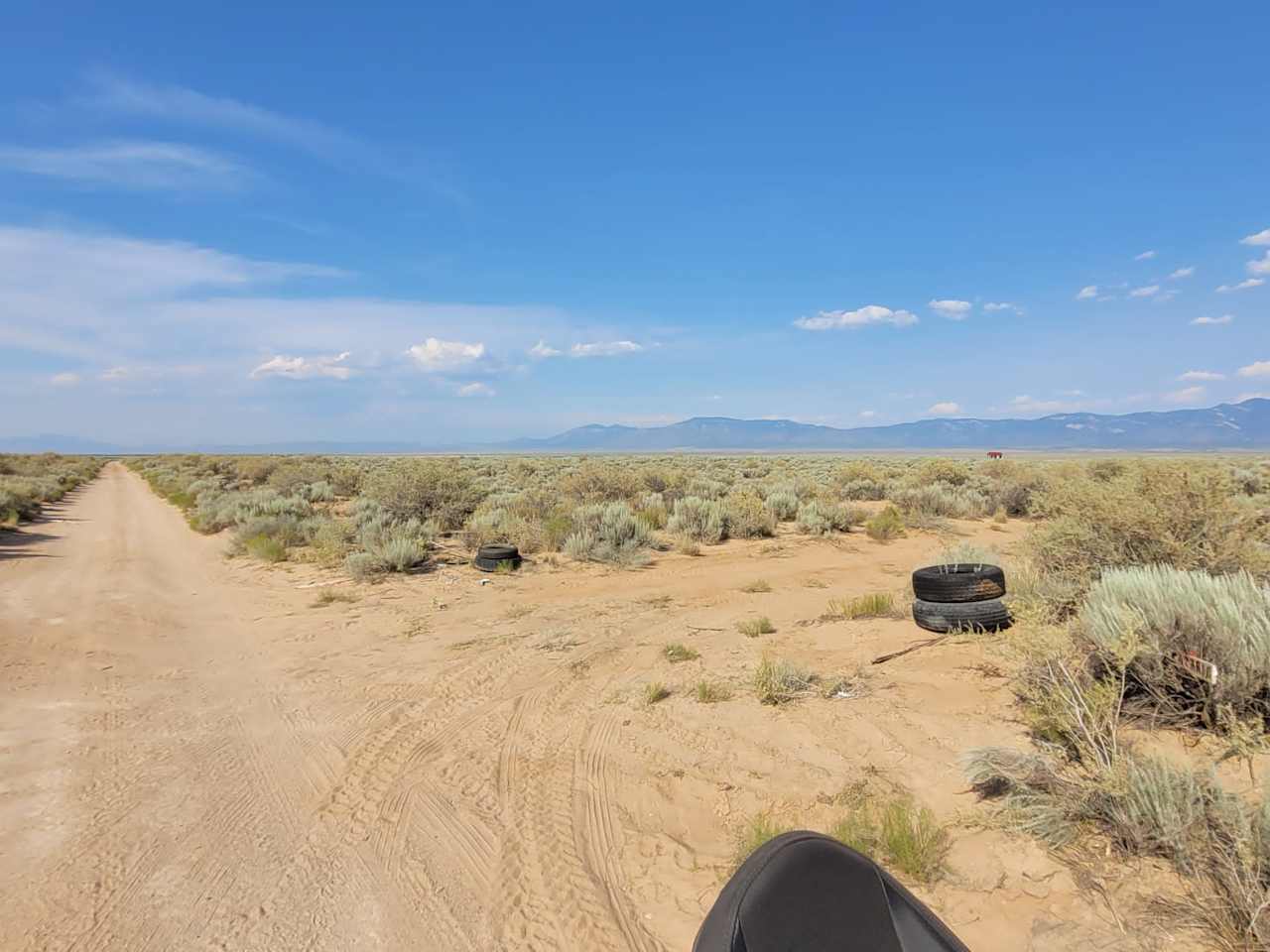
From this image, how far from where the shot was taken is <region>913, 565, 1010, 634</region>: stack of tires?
648 cm

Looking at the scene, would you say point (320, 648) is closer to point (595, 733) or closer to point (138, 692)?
point (138, 692)

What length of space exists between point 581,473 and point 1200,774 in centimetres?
1647

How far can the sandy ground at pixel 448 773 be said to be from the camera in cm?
303

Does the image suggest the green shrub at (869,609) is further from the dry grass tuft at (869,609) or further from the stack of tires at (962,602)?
the stack of tires at (962,602)

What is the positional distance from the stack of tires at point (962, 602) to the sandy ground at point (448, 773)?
32cm

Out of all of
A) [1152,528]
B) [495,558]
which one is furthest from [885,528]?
[1152,528]

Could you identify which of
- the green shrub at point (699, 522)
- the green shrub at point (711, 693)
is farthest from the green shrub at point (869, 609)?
the green shrub at point (699, 522)

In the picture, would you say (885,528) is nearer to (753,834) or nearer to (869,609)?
(869,609)

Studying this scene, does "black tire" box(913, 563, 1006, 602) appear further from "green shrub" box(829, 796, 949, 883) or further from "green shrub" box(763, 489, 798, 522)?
"green shrub" box(763, 489, 798, 522)

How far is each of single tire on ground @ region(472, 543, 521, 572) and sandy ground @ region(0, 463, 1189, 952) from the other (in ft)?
8.61

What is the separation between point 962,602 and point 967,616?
0.18 metres

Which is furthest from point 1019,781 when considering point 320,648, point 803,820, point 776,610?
point 320,648

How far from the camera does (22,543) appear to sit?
591 inches

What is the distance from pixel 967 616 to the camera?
21.3 ft
